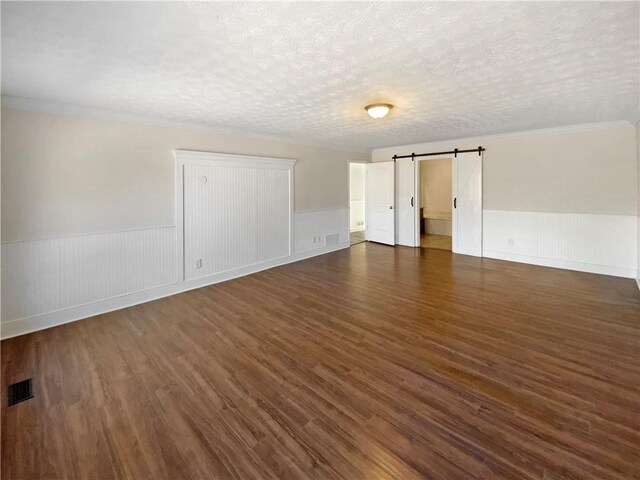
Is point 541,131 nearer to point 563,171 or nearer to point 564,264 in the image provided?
point 563,171

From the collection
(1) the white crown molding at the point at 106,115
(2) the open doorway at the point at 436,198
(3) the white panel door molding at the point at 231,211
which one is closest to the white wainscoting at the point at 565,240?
(2) the open doorway at the point at 436,198

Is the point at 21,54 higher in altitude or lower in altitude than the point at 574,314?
higher

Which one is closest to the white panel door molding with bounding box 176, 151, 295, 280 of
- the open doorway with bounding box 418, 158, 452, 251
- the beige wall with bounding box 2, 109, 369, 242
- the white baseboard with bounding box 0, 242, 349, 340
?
the white baseboard with bounding box 0, 242, 349, 340

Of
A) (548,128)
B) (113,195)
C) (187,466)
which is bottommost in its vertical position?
(187,466)

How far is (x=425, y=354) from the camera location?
103 inches

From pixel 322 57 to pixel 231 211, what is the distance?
3134 mm

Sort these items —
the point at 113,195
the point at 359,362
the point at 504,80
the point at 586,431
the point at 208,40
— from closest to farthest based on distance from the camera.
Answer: the point at 586,431, the point at 208,40, the point at 359,362, the point at 504,80, the point at 113,195

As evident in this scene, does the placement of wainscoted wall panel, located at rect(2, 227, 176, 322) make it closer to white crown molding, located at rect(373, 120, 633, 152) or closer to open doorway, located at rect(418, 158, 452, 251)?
white crown molding, located at rect(373, 120, 633, 152)

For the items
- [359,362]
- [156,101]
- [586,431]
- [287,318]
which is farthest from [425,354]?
[156,101]

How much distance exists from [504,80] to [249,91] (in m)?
2.46

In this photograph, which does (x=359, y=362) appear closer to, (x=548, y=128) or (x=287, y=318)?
(x=287, y=318)

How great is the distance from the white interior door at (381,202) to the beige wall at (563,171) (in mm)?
1700

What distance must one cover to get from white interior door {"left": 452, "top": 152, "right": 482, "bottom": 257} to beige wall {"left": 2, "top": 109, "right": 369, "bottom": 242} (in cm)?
468

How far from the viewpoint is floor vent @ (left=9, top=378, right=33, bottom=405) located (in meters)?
2.14
